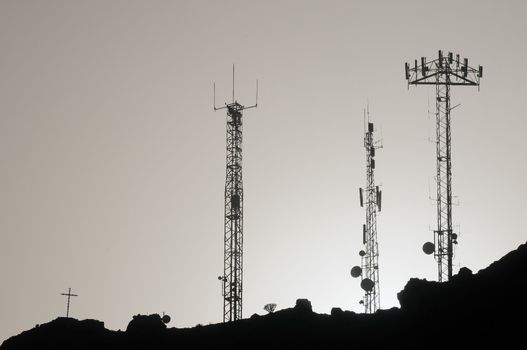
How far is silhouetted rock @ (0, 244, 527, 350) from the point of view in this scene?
29.0m

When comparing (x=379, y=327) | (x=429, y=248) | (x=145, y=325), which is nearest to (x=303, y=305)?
(x=379, y=327)

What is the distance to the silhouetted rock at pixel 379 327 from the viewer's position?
95.0ft

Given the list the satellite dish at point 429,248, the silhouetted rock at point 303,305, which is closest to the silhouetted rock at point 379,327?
the silhouetted rock at point 303,305

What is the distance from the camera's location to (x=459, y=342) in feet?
95.9

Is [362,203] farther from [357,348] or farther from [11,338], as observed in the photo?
[11,338]

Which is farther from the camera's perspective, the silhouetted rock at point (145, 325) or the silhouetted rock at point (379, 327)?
the silhouetted rock at point (145, 325)

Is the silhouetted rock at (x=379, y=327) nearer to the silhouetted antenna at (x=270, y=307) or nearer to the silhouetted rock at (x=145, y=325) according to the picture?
the silhouetted rock at (x=145, y=325)

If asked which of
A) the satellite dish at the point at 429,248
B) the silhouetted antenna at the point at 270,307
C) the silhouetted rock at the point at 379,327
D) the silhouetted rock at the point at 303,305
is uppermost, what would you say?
the satellite dish at the point at 429,248

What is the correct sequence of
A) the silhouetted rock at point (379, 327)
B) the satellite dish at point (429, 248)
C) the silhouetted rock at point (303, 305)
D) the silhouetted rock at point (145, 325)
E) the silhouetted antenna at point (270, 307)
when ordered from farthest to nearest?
1. the silhouetted antenna at point (270, 307)
2. the satellite dish at point (429, 248)
3. the silhouetted rock at point (145, 325)
4. the silhouetted rock at point (303, 305)
5. the silhouetted rock at point (379, 327)

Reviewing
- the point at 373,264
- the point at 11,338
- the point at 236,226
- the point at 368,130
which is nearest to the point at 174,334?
the point at 11,338

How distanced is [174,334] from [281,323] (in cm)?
596

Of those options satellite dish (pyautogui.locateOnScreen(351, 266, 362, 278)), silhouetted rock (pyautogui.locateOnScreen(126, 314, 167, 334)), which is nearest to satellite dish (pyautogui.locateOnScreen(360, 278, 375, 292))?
satellite dish (pyautogui.locateOnScreen(351, 266, 362, 278))

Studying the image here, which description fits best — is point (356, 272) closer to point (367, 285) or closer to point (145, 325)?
point (367, 285)

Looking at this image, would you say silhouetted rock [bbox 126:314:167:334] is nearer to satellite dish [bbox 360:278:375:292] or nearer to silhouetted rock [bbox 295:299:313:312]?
silhouetted rock [bbox 295:299:313:312]
